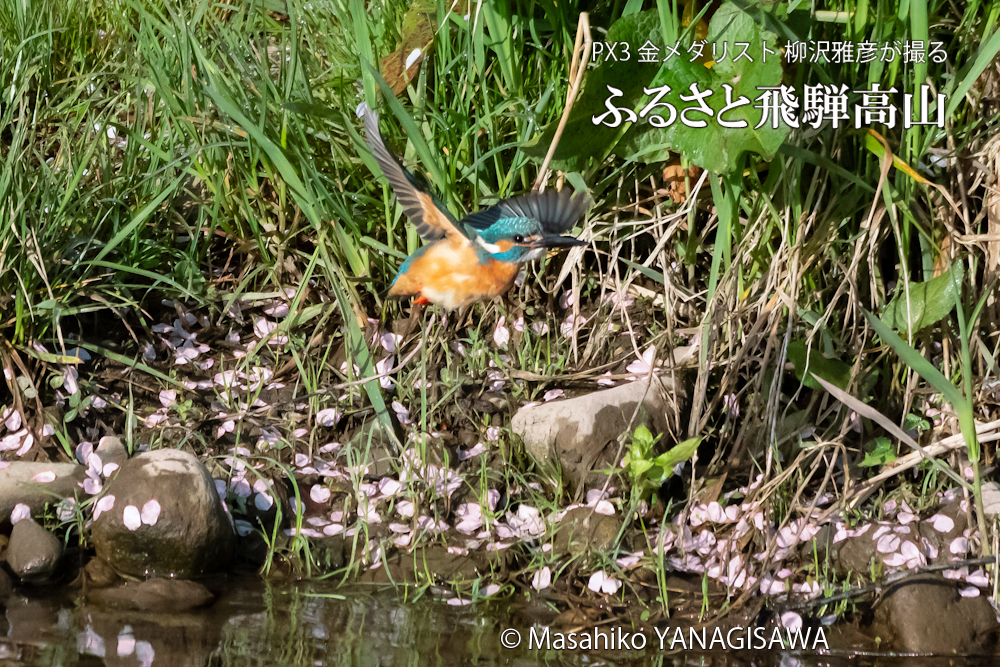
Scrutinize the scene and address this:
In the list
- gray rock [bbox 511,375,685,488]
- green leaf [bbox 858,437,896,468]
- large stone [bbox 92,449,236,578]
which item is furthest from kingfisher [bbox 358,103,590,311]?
green leaf [bbox 858,437,896,468]

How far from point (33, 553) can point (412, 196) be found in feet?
4.84

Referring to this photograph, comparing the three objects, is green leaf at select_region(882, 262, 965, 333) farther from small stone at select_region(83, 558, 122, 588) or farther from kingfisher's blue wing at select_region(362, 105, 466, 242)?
small stone at select_region(83, 558, 122, 588)

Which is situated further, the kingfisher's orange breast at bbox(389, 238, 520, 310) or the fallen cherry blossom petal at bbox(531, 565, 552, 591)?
the fallen cherry blossom petal at bbox(531, 565, 552, 591)

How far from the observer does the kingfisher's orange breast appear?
5.64 ft

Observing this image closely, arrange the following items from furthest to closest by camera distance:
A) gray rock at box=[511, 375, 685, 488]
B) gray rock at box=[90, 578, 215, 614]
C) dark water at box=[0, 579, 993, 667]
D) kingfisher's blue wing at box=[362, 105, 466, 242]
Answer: gray rock at box=[511, 375, 685, 488]
gray rock at box=[90, 578, 215, 614]
dark water at box=[0, 579, 993, 667]
kingfisher's blue wing at box=[362, 105, 466, 242]

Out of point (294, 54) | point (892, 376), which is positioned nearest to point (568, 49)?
point (294, 54)

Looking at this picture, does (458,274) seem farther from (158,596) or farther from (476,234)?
(158,596)

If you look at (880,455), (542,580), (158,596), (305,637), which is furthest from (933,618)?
(158,596)

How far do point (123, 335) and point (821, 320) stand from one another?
2275 millimetres

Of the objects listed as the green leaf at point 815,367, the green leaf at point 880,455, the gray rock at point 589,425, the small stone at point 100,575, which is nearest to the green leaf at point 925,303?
the green leaf at point 815,367

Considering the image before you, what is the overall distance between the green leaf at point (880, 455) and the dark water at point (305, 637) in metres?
0.53

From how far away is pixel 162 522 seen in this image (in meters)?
2.28

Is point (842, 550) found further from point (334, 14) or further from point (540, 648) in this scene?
point (334, 14)

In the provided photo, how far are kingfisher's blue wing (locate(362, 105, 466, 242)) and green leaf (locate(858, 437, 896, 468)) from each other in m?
1.39
